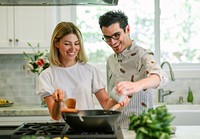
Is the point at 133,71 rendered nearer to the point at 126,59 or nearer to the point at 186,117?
the point at 126,59

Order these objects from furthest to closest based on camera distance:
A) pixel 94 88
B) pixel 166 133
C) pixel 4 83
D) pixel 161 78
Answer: pixel 4 83, pixel 94 88, pixel 161 78, pixel 166 133

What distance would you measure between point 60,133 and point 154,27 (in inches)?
113

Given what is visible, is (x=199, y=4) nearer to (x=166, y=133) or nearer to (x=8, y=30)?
(x=8, y=30)

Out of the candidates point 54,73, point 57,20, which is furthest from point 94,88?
point 57,20

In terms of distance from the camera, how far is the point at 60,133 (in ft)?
6.35

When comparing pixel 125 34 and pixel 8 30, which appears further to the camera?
pixel 8 30

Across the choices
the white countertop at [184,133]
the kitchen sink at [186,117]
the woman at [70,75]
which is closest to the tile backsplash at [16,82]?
the kitchen sink at [186,117]

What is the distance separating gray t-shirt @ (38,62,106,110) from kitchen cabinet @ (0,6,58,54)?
4.54 ft

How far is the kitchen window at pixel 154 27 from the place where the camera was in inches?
180

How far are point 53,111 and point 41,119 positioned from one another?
1311 mm

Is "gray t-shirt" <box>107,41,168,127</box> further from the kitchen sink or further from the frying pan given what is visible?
the kitchen sink

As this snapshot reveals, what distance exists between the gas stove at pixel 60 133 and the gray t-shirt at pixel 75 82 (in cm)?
39

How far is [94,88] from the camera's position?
2.61 m

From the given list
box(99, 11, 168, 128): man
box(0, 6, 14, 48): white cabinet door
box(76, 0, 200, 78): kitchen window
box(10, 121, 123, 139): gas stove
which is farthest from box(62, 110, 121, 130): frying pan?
box(76, 0, 200, 78): kitchen window
